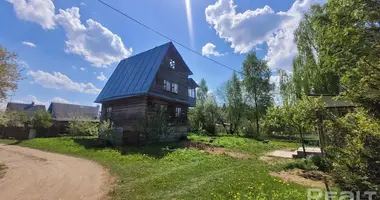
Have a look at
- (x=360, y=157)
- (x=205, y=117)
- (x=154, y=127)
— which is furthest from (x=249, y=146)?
(x=205, y=117)

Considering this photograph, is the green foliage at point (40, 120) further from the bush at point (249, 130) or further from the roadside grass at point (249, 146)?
the bush at point (249, 130)

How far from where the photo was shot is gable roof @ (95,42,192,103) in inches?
679

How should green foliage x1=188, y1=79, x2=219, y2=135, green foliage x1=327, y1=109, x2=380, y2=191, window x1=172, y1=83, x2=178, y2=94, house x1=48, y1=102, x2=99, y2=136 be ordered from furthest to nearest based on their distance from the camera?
green foliage x1=188, y1=79, x2=219, y2=135, house x1=48, y1=102, x2=99, y2=136, window x1=172, y1=83, x2=178, y2=94, green foliage x1=327, y1=109, x2=380, y2=191

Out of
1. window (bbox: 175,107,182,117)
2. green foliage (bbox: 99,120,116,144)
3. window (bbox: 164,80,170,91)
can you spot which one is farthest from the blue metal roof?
window (bbox: 175,107,182,117)

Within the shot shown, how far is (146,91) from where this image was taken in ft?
52.6

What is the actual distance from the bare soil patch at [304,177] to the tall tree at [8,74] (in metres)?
14.9

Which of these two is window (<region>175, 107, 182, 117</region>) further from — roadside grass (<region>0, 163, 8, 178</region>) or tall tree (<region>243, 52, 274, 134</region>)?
tall tree (<region>243, 52, 274, 134</region>)

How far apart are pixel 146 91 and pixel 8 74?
27.5ft

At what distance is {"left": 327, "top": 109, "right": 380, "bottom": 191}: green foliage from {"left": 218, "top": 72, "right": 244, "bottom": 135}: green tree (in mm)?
28391

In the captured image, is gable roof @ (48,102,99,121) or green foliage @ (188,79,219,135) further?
gable roof @ (48,102,99,121)

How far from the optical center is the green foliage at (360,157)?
441 centimetres

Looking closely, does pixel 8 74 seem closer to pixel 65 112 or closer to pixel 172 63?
pixel 172 63

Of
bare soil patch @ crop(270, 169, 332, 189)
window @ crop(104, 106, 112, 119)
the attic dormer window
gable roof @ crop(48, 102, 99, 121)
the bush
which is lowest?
bare soil patch @ crop(270, 169, 332, 189)

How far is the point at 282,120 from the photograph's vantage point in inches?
446
